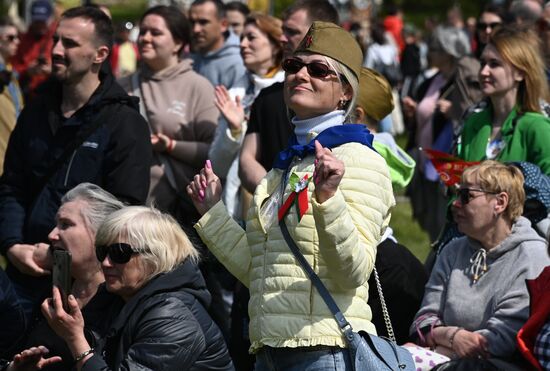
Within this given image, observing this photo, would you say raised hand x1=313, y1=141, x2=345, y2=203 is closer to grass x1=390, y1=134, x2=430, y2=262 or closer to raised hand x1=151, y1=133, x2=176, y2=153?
raised hand x1=151, y1=133, x2=176, y2=153

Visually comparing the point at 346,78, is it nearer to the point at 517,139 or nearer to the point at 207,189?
the point at 207,189

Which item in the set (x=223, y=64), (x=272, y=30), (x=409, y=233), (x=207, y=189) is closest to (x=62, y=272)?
(x=207, y=189)

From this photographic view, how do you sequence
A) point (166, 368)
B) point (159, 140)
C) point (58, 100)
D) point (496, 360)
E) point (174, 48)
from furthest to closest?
point (174, 48) < point (159, 140) < point (58, 100) < point (496, 360) < point (166, 368)

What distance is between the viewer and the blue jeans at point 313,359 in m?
4.09

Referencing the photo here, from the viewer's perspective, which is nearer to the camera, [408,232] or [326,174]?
[326,174]

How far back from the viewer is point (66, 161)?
608 centimetres

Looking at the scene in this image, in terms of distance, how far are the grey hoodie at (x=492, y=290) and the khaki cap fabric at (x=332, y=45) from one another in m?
1.67

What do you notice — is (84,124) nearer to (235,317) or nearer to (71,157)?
(71,157)

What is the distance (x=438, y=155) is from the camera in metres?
6.41

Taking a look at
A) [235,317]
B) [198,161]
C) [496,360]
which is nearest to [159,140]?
Answer: [198,161]

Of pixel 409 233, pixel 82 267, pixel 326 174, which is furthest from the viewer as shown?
pixel 409 233

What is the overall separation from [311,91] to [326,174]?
605 millimetres

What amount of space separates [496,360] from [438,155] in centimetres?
150

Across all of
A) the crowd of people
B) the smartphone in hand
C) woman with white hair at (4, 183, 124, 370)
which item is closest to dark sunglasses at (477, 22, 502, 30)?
the crowd of people
